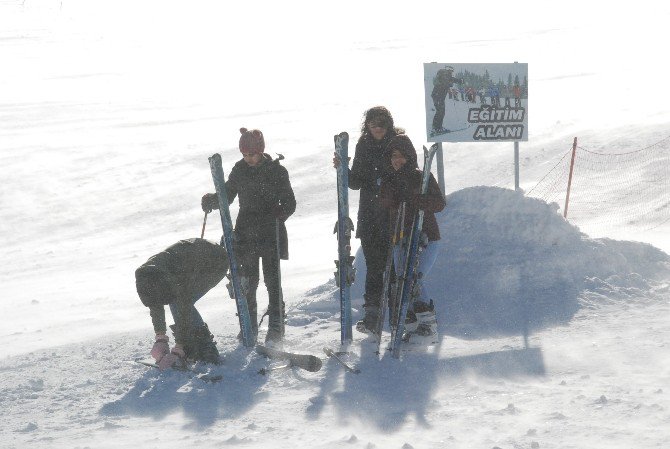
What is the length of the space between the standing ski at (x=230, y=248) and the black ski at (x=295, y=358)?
0.19 meters

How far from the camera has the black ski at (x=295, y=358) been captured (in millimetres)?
5328

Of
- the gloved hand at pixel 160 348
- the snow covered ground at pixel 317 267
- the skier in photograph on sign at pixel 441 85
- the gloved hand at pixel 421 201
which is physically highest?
the skier in photograph on sign at pixel 441 85

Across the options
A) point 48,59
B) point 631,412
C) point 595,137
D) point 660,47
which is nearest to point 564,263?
point 631,412

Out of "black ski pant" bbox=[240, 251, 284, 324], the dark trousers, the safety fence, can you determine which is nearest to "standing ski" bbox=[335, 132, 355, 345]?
"black ski pant" bbox=[240, 251, 284, 324]

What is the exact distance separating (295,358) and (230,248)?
0.92 metres

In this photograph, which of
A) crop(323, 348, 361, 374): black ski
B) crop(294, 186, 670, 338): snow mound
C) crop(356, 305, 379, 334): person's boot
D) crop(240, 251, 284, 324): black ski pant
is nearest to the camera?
crop(323, 348, 361, 374): black ski

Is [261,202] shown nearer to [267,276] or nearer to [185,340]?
[267,276]

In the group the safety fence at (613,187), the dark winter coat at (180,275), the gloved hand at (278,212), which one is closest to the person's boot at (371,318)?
the gloved hand at (278,212)

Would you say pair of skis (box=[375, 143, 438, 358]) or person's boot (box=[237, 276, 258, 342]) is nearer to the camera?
pair of skis (box=[375, 143, 438, 358])

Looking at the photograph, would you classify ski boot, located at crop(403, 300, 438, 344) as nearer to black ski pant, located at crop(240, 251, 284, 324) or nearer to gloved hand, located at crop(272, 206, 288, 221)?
black ski pant, located at crop(240, 251, 284, 324)

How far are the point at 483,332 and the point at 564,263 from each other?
119cm

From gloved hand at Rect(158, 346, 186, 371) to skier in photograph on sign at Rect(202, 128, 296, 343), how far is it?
0.66 metres

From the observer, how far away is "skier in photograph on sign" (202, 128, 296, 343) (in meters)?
5.75

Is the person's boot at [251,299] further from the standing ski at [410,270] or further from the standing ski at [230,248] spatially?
the standing ski at [410,270]
